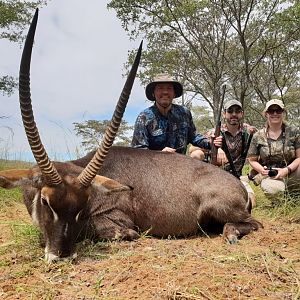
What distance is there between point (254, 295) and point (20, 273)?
6.00 feet

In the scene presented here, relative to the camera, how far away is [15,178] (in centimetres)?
413

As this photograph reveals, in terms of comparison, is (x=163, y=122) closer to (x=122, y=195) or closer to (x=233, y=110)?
(x=233, y=110)

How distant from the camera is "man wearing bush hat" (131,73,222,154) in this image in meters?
6.76

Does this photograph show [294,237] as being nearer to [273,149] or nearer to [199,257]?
[199,257]

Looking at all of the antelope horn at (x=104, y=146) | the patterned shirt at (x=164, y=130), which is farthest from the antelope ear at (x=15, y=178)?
the patterned shirt at (x=164, y=130)

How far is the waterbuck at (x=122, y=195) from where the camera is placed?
383 cm

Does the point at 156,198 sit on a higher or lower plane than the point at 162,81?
lower

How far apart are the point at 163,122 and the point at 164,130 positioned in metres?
0.13

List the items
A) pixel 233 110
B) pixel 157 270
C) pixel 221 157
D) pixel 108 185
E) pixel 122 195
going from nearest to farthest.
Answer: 1. pixel 157 270
2. pixel 108 185
3. pixel 122 195
4. pixel 221 157
5. pixel 233 110

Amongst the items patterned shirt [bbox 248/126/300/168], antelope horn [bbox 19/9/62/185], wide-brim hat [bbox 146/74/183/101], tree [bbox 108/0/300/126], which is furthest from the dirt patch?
tree [bbox 108/0/300/126]

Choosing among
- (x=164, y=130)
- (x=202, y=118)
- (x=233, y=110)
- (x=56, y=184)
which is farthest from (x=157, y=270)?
(x=202, y=118)

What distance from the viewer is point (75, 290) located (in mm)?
3047

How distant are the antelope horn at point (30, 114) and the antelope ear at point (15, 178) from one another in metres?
Answer: 0.32

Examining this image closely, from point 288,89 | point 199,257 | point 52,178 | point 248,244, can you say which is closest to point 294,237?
point 248,244
